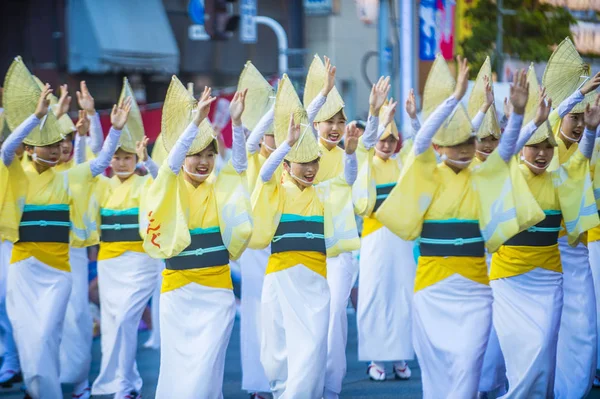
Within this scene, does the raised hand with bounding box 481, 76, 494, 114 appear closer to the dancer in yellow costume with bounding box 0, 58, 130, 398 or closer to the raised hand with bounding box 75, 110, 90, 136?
the dancer in yellow costume with bounding box 0, 58, 130, 398

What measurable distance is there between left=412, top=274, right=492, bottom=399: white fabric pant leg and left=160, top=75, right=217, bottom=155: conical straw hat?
1.73 metres

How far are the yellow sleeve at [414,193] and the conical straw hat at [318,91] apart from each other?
174 centimetres

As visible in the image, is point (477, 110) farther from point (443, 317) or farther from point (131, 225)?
point (131, 225)

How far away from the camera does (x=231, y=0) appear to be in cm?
1235

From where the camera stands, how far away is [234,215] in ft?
23.0

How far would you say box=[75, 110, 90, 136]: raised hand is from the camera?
28.9ft

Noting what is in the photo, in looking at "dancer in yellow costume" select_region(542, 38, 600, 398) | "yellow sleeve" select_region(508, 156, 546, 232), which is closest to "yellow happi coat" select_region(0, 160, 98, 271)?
"yellow sleeve" select_region(508, 156, 546, 232)

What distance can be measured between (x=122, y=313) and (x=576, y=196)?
3.65 m

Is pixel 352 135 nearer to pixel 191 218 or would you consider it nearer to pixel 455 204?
pixel 455 204

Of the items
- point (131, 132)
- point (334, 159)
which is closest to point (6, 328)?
point (131, 132)

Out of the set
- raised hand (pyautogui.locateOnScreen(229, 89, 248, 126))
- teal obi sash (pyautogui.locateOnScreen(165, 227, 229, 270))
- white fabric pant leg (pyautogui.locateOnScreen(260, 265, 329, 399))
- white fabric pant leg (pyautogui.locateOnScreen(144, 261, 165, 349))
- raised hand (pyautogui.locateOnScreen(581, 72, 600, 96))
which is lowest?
white fabric pant leg (pyautogui.locateOnScreen(144, 261, 165, 349))

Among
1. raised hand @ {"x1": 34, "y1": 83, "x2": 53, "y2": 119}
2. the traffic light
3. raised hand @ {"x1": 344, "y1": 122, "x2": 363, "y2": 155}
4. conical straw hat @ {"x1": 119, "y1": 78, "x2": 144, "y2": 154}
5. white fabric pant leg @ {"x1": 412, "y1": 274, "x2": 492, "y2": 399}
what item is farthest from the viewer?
the traffic light

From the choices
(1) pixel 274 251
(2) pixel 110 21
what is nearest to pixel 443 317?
(1) pixel 274 251

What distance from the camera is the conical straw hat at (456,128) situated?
6.72 metres
